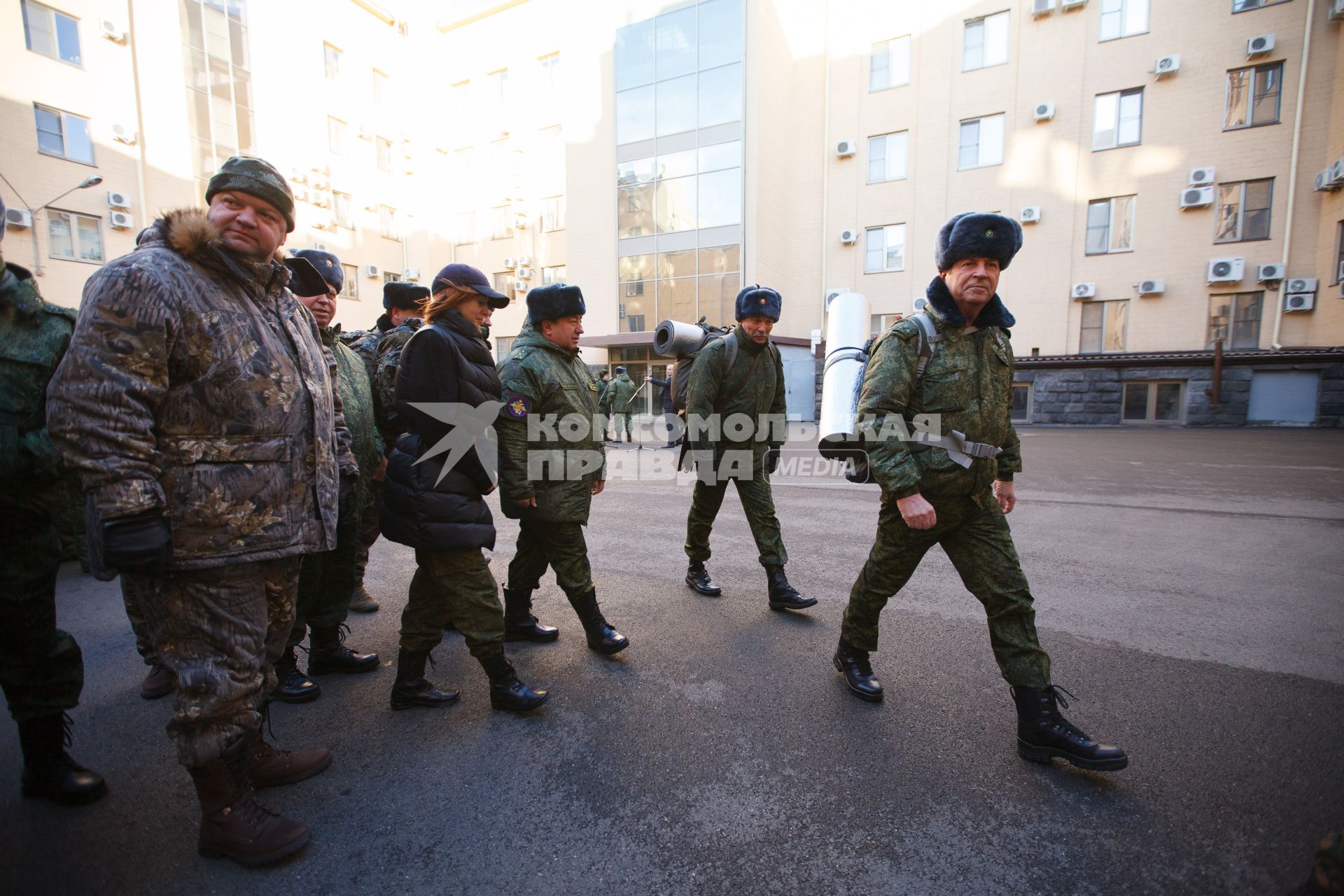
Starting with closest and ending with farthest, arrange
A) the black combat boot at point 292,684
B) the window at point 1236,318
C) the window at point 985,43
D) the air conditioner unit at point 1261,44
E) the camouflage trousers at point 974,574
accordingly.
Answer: the camouflage trousers at point 974,574 < the black combat boot at point 292,684 < the air conditioner unit at point 1261,44 < the window at point 1236,318 < the window at point 985,43

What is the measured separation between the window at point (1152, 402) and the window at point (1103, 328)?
4.47 ft

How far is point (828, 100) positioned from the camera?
21.2m

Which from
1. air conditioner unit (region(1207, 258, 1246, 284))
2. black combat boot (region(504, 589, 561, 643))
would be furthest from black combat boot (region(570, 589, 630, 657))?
air conditioner unit (region(1207, 258, 1246, 284))

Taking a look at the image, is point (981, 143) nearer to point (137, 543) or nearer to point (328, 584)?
point (328, 584)

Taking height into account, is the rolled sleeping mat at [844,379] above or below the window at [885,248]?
below

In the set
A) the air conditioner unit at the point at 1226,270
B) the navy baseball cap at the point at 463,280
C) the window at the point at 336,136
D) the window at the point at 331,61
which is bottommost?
the navy baseball cap at the point at 463,280

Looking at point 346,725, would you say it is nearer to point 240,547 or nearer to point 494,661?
point 494,661

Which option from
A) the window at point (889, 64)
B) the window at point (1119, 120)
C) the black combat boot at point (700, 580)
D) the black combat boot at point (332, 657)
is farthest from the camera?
the window at point (889, 64)

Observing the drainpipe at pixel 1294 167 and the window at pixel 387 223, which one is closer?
the drainpipe at pixel 1294 167

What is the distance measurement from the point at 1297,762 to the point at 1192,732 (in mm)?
303

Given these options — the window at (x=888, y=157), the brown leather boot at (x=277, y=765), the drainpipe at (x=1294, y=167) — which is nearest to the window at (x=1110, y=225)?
the drainpipe at (x=1294, y=167)

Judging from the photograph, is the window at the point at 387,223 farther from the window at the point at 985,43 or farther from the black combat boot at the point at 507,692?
the black combat boot at the point at 507,692

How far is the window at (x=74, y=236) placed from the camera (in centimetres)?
1728

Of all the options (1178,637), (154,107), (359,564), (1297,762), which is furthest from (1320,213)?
(154,107)
